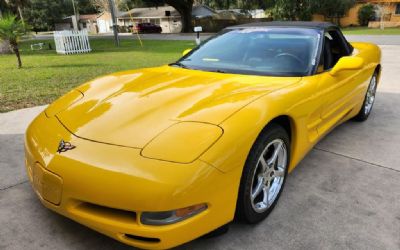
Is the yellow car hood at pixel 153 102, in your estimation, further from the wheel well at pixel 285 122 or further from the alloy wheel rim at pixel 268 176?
the alloy wheel rim at pixel 268 176

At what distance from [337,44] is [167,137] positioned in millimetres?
2793

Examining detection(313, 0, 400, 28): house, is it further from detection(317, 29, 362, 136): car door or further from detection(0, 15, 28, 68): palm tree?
detection(317, 29, 362, 136): car door

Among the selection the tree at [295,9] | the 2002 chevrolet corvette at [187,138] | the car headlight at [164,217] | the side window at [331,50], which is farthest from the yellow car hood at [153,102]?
the tree at [295,9]

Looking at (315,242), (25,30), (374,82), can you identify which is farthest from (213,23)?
(315,242)

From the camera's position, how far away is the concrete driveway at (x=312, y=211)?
2.21 m

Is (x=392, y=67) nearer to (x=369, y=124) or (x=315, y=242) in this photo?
(x=369, y=124)

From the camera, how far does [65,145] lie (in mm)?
2055

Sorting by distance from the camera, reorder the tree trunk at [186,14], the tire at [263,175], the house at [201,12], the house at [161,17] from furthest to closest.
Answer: the house at [161,17], the house at [201,12], the tree trunk at [186,14], the tire at [263,175]

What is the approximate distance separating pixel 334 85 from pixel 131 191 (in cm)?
225

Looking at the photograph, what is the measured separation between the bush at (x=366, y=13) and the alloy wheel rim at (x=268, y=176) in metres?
39.3

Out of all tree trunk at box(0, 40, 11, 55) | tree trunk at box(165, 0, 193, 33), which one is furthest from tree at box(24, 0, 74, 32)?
tree trunk at box(0, 40, 11, 55)

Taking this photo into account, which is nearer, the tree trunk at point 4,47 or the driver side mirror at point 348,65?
the driver side mirror at point 348,65

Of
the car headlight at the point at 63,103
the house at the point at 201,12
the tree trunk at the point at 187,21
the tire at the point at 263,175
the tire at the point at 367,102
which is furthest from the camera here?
the house at the point at 201,12

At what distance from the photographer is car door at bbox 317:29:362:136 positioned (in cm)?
304
